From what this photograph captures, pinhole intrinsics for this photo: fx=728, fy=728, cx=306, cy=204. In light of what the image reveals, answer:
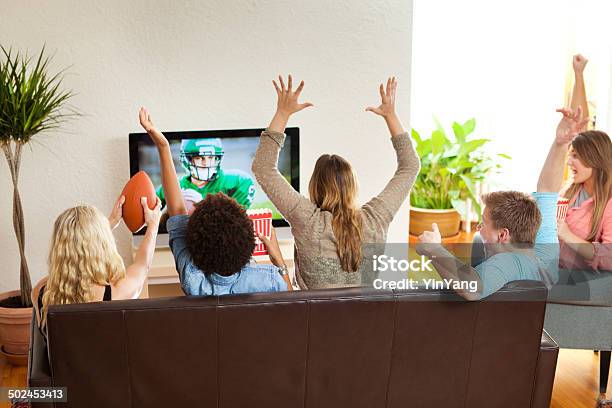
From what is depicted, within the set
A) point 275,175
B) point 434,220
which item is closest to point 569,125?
point 275,175

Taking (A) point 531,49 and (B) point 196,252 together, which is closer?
(B) point 196,252

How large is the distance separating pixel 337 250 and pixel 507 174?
4.12 metres

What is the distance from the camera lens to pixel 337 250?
2.64 meters

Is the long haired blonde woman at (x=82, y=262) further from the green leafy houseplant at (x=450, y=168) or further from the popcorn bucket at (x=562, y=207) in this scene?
the green leafy houseplant at (x=450, y=168)

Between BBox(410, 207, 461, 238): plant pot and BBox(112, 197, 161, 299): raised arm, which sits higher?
BBox(112, 197, 161, 299): raised arm

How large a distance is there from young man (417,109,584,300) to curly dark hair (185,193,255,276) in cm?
59

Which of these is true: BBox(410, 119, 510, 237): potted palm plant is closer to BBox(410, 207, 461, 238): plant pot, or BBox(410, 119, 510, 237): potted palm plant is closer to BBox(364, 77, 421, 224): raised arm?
BBox(410, 207, 461, 238): plant pot

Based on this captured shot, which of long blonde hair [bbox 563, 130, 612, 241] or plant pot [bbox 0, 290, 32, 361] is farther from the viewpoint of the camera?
plant pot [bbox 0, 290, 32, 361]

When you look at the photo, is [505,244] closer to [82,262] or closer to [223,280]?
[223,280]

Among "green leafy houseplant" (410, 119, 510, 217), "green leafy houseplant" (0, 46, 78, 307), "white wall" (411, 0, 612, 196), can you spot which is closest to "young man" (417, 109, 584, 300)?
"green leafy houseplant" (0, 46, 78, 307)

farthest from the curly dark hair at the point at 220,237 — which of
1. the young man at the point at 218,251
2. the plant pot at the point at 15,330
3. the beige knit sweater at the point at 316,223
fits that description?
the plant pot at the point at 15,330

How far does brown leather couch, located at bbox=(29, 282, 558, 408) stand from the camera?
82.3 inches

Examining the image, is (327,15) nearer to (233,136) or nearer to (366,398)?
(233,136)

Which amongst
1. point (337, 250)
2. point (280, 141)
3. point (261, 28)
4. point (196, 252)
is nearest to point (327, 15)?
point (261, 28)
